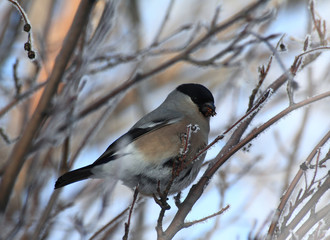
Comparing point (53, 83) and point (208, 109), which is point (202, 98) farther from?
point (53, 83)

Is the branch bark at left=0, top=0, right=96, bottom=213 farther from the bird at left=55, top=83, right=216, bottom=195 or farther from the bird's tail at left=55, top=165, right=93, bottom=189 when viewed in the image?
the bird at left=55, top=83, right=216, bottom=195

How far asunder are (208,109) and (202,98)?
17 centimetres

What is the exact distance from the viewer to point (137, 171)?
2.93 metres

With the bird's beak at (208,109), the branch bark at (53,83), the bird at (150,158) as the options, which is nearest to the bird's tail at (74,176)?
the bird at (150,158)

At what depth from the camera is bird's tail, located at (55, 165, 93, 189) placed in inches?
94.1

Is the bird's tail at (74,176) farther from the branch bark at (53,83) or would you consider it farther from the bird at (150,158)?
the branch bark at (53,83)

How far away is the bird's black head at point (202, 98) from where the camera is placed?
3.39 metres

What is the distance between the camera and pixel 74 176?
2711 millimetres

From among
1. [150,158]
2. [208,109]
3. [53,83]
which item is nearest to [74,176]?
[150,158]

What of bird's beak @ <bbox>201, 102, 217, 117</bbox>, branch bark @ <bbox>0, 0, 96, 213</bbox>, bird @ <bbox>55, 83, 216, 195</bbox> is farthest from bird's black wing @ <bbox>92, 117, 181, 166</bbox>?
branch bark @ <bbox>0, 0, 96, 213</bbox>

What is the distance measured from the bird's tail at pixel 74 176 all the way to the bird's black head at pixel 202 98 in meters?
1.01

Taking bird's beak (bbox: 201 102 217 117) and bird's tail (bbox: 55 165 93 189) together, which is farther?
bird's beak (bbox: 201 102 217 117)

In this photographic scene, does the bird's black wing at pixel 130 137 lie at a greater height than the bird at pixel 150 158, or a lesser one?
greater

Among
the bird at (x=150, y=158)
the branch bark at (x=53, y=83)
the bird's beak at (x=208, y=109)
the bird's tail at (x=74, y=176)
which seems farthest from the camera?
the bird's beak at (x=208, y=109)
